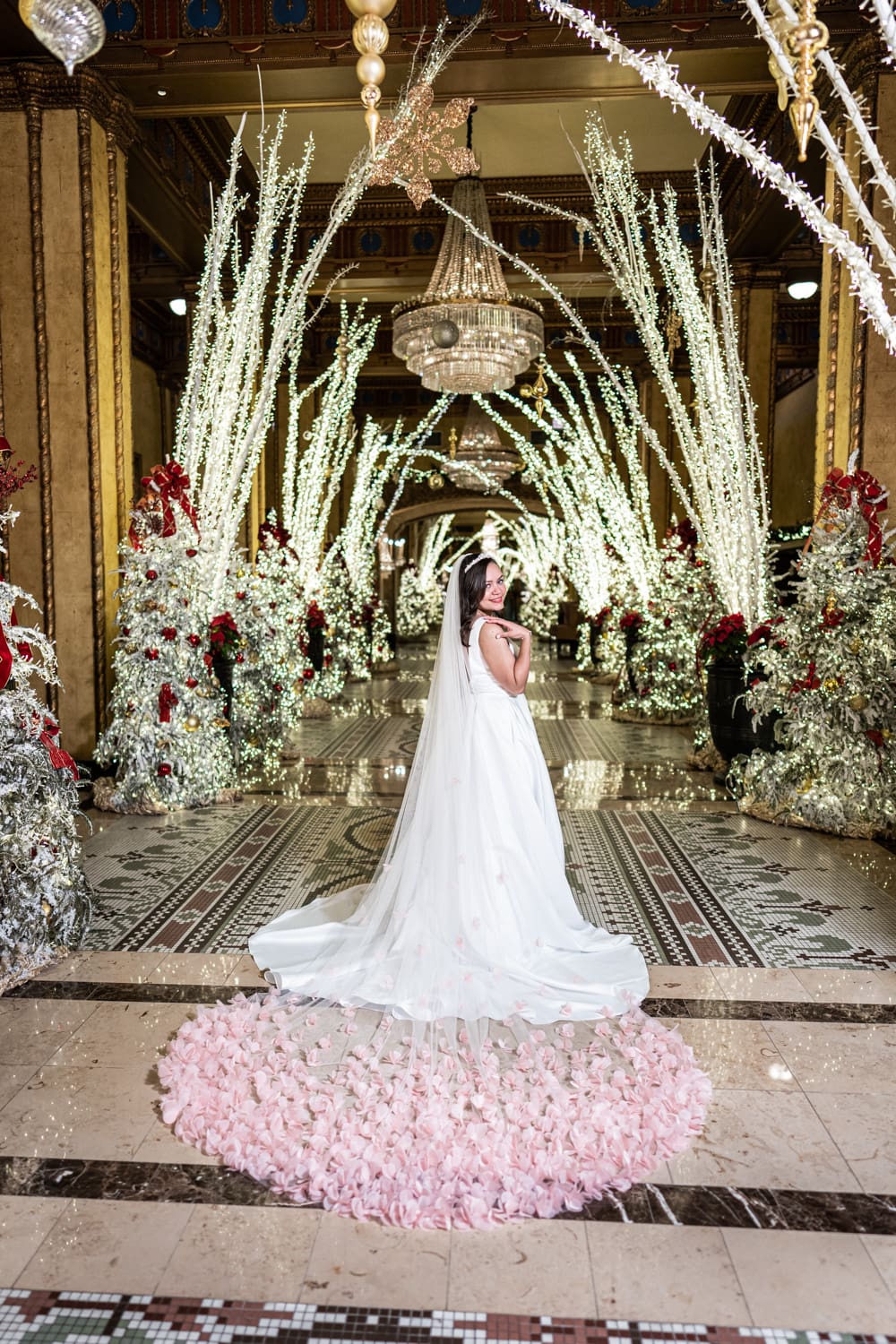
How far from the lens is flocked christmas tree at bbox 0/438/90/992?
3.58m

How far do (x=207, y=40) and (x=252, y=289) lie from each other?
151cm

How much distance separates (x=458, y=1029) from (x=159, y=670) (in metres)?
3.72

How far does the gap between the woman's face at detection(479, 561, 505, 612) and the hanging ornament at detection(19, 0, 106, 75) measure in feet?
6.99

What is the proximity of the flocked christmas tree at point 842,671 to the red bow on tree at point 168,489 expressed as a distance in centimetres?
374

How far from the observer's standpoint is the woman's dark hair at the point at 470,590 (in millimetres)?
3689

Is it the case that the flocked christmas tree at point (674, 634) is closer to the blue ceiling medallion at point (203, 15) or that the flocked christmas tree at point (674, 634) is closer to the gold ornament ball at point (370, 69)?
the blue ceiling medallion at point (203, 15)

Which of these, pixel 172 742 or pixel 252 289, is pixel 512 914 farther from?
pixel 252 289

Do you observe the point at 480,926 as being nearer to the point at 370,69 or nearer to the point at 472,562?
the point at 472,562

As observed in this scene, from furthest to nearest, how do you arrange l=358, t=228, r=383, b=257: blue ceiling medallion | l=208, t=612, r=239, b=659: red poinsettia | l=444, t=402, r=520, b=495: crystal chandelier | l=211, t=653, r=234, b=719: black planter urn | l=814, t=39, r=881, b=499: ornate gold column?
1. l=444, t=402, r=520, b=495: crystal chandelier
2. l=358, t=228, r=383, b=257: blue ceiling medallion
3. l=211, t=653, r=234, b=719: black planter urn
4. l=208, t=612, r=239, b=659: red poinsettia
5. l=814, t=39, r=881, b=499: ornate gold column

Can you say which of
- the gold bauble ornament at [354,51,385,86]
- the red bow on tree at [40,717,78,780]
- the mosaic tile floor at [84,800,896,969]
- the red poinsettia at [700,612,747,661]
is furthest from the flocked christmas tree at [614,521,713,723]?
the gold bauble ornament at [354,51,385,86]

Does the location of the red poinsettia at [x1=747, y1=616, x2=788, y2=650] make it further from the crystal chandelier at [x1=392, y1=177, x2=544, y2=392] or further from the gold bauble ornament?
the gold bauble ornament

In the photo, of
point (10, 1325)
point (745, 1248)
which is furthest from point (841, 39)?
point (10, 1325)

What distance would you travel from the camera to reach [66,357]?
256 inches

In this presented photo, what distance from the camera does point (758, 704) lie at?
5.92m
